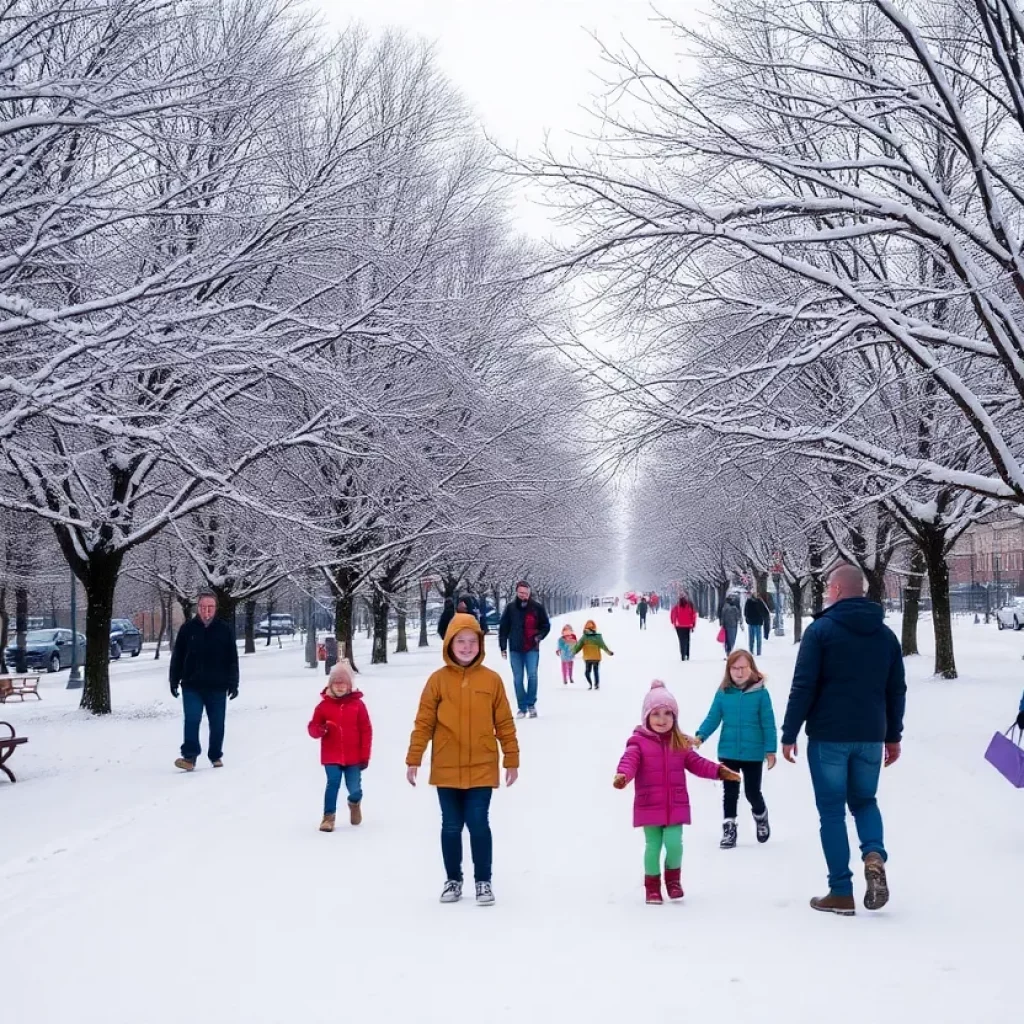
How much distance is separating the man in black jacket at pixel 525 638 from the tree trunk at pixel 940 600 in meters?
7.64

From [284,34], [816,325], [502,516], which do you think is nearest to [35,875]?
[284,34]

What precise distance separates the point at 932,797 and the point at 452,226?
1420cm

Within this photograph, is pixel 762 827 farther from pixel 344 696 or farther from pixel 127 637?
pixel 127 637

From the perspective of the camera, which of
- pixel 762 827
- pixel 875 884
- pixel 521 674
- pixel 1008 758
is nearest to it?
pixel 875 884

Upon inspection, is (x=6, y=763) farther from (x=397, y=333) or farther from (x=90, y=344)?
(x=397, y=333)

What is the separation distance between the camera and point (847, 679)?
6.65m

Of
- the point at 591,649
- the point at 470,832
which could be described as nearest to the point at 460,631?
the point at 470,832

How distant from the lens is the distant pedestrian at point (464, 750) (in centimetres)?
696

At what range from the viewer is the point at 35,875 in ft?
26.0

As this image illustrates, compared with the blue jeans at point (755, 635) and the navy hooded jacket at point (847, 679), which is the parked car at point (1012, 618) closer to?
the blue jeans at point (755, 635)

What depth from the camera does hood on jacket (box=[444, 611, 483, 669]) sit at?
6.89 meters

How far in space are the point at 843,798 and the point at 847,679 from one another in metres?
0.59

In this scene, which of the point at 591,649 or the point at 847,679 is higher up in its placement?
the point at 847,679

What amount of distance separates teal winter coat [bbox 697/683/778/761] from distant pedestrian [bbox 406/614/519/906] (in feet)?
7.05
